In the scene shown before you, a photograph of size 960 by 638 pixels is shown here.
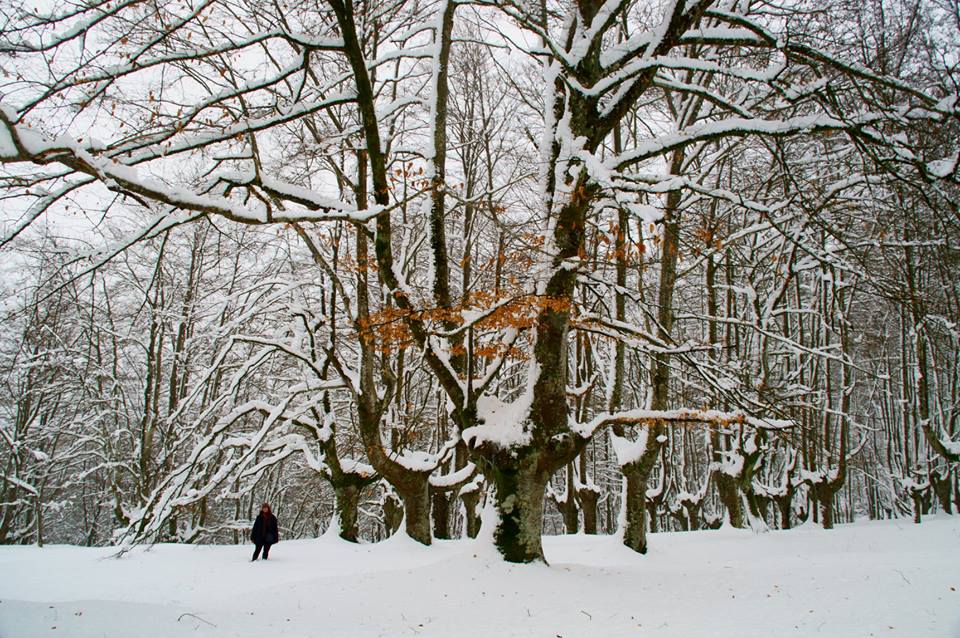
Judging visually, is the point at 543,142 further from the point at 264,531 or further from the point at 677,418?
the point at 264,531

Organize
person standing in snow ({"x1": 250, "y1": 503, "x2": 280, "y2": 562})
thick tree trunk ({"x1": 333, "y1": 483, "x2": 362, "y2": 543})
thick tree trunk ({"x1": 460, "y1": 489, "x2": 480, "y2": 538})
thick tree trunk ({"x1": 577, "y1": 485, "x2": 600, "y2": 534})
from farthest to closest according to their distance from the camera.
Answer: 1. thick tree trunk ({"x1": 577, "y1": 485, "x2": 600, "y2": 534})
2. thick tree trunk ({"x1": 460, "y1": 489, "x2": 480, "y2": 538})
3. thick tree trunk ({"x1": 333, "y1": 483, "x2": 362, "y2": 543})
4. person standing in snow ({"x1": 250, "y1": 503, "x2": 280, "y2": 562})

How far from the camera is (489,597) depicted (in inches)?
213

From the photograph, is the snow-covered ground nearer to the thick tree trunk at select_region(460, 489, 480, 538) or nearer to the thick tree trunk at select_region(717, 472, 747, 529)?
the thick tree trunk at select_region(717, 472, 747, 529)

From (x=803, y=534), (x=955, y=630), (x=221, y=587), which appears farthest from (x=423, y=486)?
(x=803, y=534)

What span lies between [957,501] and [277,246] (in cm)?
2215

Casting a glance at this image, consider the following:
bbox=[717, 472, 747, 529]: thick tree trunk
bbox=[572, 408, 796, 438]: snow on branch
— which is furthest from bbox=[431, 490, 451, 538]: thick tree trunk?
bbox=[572, 408, 796, 438]: snow on branch

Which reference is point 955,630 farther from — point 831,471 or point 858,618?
point 831,471

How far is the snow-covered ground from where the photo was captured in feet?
15.1

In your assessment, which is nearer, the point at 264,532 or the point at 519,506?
the point at 519,506

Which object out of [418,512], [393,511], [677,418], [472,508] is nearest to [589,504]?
[472,508]

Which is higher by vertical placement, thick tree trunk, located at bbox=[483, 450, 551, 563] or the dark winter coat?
thick tree trunk, located at bbox=[483, 450, 551, 563]

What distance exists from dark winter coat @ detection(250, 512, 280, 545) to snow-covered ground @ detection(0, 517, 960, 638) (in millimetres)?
495

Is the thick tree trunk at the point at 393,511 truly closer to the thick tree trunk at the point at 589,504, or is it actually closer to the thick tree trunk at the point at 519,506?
the thick tree trunk at the point at 589,504

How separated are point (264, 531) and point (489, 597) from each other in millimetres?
6864
